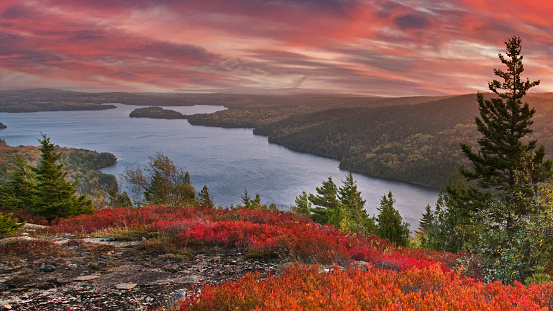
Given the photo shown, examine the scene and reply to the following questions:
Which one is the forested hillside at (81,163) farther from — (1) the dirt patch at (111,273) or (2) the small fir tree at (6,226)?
(1) the dirt patch at (111,273)

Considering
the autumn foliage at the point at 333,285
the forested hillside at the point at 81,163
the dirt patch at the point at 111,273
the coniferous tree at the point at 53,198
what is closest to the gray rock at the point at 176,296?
the dirt patch at the point at 111,273

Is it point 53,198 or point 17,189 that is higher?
point 53,198

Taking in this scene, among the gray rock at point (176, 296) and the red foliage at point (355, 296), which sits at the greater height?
the red foliage at point (355, 296)

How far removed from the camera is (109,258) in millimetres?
8484

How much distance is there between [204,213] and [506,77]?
3208 centimetres

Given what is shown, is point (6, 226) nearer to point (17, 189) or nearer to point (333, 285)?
point (333, 285)

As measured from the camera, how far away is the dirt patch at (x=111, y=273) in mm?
5719

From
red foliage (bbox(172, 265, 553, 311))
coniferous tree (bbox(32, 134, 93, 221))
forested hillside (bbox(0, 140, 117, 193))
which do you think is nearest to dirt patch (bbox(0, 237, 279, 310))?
red foliage (bbox(172, 265, 553, 311))

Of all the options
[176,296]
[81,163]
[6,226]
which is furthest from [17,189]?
[81,163]

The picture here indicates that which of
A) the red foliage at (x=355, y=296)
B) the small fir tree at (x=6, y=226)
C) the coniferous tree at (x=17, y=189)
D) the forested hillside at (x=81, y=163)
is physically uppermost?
the red foliage at (x=355, y=296)

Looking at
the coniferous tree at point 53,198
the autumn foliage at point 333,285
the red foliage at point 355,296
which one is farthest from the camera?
the coniferous tree at point 53,198

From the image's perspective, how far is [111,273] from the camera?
7305 mm

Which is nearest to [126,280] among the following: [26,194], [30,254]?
[30,254]

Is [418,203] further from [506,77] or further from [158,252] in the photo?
[158,252]
